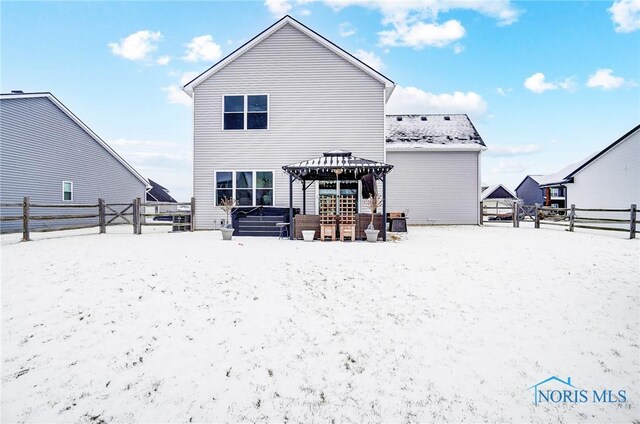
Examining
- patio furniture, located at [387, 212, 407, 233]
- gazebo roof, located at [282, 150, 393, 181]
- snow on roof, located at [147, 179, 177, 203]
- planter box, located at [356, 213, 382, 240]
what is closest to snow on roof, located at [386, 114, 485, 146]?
patio furniture, located at [387, 212, 407, 233]

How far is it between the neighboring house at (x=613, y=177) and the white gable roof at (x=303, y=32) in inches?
585

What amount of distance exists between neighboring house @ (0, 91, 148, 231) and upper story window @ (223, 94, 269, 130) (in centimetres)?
1119

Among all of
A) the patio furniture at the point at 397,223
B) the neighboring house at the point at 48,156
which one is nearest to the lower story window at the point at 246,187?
the patio furniture at the point at 397,223

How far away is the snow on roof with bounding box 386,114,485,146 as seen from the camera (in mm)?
19703

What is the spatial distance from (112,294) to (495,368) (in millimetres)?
5861

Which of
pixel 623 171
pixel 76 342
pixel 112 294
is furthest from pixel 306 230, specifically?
pixel 623 171

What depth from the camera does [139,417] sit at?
3.06 metres

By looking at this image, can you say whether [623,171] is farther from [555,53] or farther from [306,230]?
[306,230]

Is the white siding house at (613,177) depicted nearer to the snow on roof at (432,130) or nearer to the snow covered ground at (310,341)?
the snow on roof at (432,130)

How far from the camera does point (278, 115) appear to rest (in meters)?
15.7

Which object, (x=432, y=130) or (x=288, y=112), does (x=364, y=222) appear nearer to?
(x=288, y=112)

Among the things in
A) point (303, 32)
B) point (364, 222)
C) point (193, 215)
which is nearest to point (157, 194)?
point (193, 215)

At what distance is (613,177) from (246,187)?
883 inches

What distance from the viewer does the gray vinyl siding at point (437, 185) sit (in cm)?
1911
